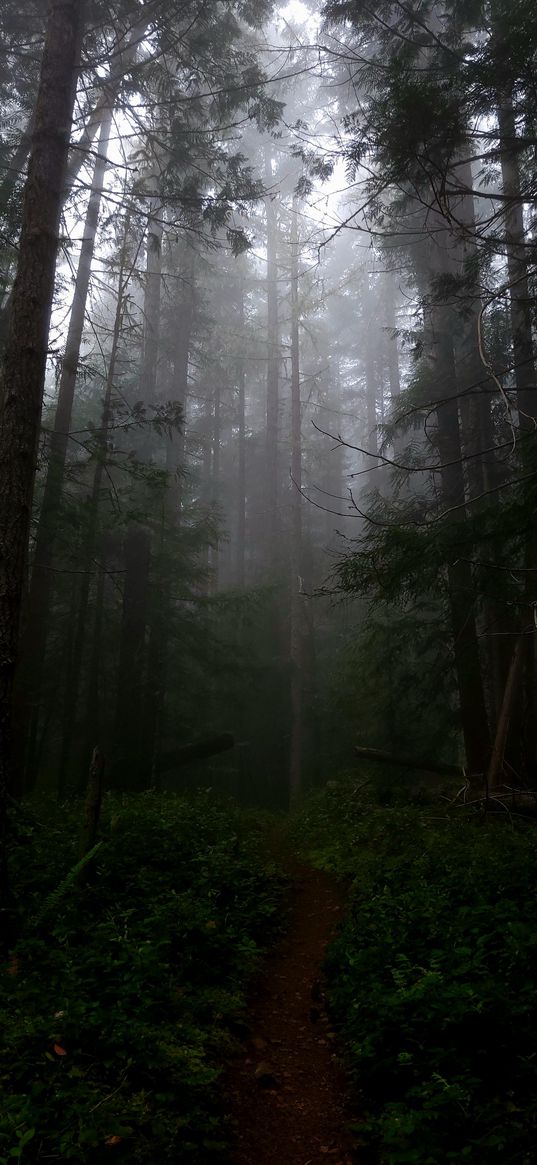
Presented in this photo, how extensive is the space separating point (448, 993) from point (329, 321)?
3920cm

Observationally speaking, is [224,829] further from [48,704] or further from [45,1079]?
[48,704]

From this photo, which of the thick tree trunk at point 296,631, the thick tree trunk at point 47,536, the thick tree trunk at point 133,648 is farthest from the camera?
the thick tree trunk at point 296,631

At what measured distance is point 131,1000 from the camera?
4.31 m

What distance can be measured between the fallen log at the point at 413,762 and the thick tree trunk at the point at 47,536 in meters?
6.90

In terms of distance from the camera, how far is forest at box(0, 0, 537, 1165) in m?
3.73

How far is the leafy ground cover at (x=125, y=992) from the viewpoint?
3.22m

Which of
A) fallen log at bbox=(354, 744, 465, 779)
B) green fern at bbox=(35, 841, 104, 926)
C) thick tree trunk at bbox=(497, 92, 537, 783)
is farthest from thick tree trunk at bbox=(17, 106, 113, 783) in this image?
fallen log at bbox=(354, 744, 465, 779)

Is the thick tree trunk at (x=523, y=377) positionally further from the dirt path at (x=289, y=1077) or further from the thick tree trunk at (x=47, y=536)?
the thick tree trunk at (x=47, y=536)

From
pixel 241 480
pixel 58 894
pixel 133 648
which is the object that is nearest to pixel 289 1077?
pixel 58 894

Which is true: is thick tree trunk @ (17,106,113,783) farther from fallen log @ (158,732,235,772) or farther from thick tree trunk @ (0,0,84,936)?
fallen log @ (158,732,235,772)

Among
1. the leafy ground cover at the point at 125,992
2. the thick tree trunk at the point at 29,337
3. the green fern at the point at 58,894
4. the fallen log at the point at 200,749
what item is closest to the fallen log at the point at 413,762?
the fallen log at the point at 200,749

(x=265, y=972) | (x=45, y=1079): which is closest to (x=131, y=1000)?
(x=45, y=1079)

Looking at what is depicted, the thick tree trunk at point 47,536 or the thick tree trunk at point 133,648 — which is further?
the thick tree trunk at point 133,648

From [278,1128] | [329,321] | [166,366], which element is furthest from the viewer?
[329,321]
